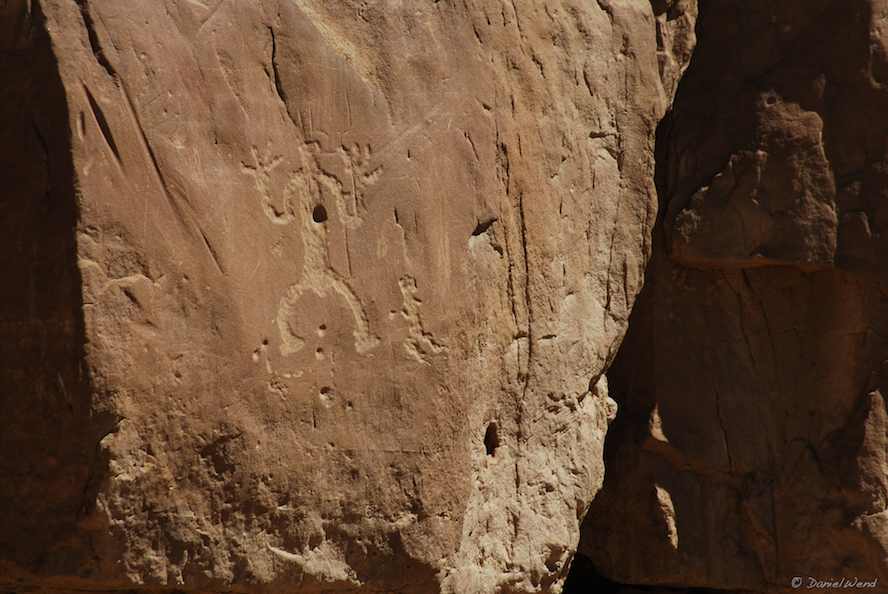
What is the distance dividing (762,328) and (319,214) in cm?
220

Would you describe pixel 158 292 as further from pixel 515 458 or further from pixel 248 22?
pixel 515 458

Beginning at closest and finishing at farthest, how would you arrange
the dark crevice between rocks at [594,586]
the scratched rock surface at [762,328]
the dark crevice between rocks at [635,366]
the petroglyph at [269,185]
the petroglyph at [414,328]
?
the petroglyph at [269,185], the petroglyph at [414,328], the scratched rock surface at [762,328], the dark crevice between rocks at [635,366], the dark crevice between rocks at [594,586]

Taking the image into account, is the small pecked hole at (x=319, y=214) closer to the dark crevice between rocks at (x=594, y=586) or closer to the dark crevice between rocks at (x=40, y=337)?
the dark crevice between rocks at (x=40, y=337)

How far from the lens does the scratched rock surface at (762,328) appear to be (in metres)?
4.65

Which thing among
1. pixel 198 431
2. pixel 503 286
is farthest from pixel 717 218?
pixel 198 431

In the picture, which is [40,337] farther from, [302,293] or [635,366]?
[635,366]

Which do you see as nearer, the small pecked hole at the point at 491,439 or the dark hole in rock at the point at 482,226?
the dark hole in rock at the point at 482,226

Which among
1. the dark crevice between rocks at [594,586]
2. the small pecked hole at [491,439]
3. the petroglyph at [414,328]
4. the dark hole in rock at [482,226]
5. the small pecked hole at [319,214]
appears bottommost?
the dark crevice between rocks at [594,586]

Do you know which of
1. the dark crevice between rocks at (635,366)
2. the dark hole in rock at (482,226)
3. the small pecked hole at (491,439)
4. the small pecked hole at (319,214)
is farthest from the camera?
the dark crevice between rocks at (635,366)

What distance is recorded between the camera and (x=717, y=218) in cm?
470

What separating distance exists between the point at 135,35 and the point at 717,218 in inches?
95.2

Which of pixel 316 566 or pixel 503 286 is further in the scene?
pixel 503 286

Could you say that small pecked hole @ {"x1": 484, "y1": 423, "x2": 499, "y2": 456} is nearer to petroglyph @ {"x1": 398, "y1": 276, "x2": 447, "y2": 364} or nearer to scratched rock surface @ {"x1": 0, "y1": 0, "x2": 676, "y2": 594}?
scratched rock surface @ {"x1": 0, "y1": 0, "x2": 676, "y2": 594}

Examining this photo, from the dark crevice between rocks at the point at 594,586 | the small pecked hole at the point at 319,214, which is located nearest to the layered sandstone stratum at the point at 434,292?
the small pecked hole at the point at 319,214
